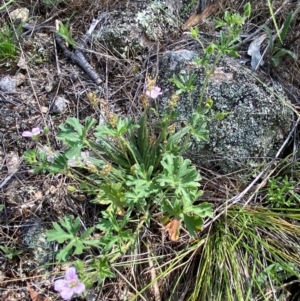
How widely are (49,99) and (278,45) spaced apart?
1.09m

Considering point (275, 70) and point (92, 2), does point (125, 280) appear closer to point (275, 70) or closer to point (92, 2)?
point (275, 70)

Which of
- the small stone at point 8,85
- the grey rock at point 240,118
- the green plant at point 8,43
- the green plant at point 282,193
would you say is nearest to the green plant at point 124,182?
the grey rock at point 240,118

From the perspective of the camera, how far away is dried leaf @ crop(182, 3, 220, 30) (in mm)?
2307

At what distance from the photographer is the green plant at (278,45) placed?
203cm

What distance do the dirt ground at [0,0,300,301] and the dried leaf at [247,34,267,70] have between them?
4 cm

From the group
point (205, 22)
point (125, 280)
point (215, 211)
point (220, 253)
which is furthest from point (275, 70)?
point (125, 280)

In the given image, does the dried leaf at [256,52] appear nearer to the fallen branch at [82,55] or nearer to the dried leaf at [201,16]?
the dried leaf at [201,16]

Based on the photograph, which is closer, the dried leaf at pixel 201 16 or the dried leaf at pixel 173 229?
the dried leaf at pixel 173 229

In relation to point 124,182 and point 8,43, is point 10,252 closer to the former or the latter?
point 124,182

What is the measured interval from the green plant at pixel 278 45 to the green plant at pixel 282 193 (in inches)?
22.6

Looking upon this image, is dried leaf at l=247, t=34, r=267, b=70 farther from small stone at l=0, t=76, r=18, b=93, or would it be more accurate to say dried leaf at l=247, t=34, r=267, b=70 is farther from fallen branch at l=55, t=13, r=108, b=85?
small stone at l=0, t=76, r=18, b=93

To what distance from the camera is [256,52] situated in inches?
84.9

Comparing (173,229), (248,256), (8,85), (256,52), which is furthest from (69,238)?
(256,52)

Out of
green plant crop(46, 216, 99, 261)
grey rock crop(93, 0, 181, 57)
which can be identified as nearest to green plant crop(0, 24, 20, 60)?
grey rock crop(93, 0, 181, 57)
